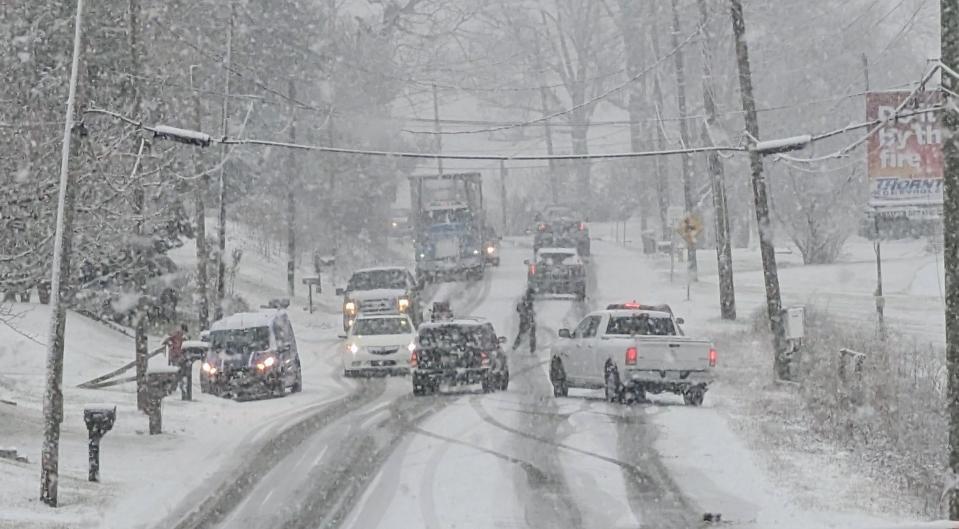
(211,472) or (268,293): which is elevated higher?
(268,293)

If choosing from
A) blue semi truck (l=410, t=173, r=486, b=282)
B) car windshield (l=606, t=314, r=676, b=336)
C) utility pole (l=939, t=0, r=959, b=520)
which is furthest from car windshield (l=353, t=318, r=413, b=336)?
utility pole (l=939, t=0, r=959, b=520)

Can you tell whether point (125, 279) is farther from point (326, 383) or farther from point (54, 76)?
point (54, 76)

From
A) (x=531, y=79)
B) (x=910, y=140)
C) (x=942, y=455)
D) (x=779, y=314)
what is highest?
(x=531, y=79)

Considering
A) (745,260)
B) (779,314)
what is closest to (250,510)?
(779,314)

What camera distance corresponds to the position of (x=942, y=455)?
21.5m

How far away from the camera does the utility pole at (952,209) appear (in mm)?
14266

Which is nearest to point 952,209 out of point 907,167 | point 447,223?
point 907,167

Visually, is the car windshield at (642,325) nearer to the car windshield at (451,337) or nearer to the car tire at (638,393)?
the car tire at (638,393)

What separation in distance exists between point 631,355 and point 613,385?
105cm

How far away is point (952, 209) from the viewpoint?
14.3m

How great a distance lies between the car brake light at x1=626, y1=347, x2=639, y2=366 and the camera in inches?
975

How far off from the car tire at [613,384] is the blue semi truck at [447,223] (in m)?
29.8

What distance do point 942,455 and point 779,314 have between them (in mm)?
7930

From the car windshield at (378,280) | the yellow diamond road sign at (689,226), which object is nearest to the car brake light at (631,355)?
the car windshield at (378,280)
